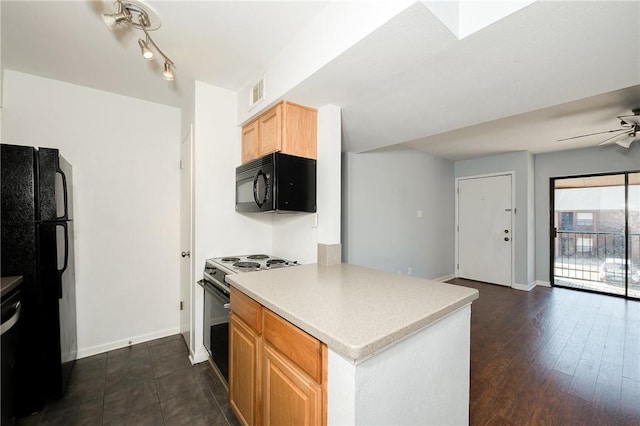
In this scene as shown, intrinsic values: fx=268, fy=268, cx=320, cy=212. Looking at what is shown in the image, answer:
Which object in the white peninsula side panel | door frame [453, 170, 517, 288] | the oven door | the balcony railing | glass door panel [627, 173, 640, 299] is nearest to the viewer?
the white peninsula side panel

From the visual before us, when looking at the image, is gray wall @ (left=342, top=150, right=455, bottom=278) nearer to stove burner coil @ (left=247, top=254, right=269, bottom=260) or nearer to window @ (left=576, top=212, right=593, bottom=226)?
stove burner coil @ (left=247, top=254, right=269, bottom=260)

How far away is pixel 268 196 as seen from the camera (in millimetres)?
1904

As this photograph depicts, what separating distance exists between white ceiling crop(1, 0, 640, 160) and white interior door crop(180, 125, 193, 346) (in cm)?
57

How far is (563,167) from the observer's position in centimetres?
448

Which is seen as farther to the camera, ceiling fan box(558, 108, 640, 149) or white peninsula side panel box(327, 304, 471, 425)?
ceiling fan box(558, 108, 640, 149)

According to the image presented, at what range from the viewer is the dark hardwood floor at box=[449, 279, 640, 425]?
1.76 metres

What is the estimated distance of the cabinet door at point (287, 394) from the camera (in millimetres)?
972

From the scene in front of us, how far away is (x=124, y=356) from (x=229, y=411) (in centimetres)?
134

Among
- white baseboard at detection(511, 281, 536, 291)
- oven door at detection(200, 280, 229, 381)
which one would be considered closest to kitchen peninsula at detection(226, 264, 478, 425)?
oven door at detection(200, 280, 229, 381)

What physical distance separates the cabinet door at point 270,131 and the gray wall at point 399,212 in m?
1.68

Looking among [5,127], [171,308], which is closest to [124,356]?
[171,308]

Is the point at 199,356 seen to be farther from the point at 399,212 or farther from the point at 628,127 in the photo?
the point at 628,127

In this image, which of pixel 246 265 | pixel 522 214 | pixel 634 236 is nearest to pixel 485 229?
pixel 522 214

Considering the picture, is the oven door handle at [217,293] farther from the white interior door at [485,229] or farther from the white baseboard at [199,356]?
the white interior door at [485,229]
